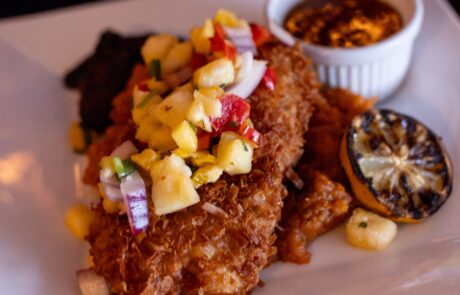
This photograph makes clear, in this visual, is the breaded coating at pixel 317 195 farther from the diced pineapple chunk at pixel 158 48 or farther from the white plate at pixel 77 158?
the diced pineapple chunk at pixel 158 48

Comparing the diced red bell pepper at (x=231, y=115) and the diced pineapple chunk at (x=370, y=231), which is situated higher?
the diced red bell pepper at (x=231, y=115)

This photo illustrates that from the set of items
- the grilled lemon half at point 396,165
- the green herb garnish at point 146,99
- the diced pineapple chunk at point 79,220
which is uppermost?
the green herb garnish at point 146,99

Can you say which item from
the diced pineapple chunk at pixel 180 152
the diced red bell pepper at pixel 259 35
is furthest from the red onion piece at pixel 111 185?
the diced red bell pepper at pixel 259 35

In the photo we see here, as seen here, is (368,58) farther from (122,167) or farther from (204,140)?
(122,167)

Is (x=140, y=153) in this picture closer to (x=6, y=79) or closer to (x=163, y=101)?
(x=163, y=101)

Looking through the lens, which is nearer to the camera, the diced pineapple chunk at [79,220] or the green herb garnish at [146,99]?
the green herb garnish at [146,99]

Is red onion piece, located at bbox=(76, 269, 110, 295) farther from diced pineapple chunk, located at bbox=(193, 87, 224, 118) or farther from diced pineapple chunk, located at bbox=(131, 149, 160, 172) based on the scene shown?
diced pineapple chunk, located at bbox=(193, 87, 224, 118)
